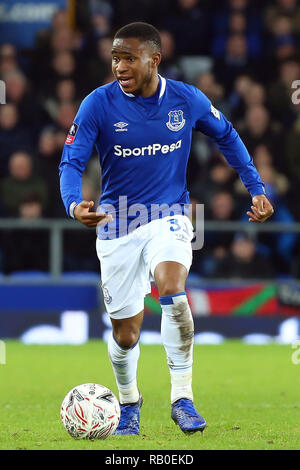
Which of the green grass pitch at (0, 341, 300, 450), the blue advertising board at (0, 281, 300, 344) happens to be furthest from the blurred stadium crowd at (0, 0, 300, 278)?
the green grass pitch at (0, 341, 300, 450)

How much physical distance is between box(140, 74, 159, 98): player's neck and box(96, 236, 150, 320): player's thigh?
0.92 metres

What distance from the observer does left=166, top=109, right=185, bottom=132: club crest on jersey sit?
653 centimetres

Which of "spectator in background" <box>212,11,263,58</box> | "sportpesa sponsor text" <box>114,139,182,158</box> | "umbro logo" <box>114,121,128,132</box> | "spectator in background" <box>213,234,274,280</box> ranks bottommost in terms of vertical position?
"spectator in background" <box>213,234,274,280</box>

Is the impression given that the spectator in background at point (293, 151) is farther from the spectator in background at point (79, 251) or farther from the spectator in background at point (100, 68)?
the spectator in background at point (79, 251)

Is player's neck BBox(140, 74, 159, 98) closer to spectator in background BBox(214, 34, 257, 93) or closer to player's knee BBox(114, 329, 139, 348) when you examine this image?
player's knee BBox(114, 329, 139, 348)

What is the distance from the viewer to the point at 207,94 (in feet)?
45.1

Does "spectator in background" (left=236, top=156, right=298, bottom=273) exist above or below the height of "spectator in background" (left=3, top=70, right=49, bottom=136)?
below

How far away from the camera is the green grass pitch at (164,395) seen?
5.82m

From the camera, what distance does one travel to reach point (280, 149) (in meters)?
13.6

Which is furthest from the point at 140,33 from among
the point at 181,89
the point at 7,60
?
the point at 7,60

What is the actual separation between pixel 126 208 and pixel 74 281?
6486mm

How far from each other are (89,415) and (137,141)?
1.75 metres

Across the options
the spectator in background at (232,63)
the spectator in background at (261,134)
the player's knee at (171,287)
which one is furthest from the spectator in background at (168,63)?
the player's knee at (171,287)

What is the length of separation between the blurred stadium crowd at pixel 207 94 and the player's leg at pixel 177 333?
20.5ft
